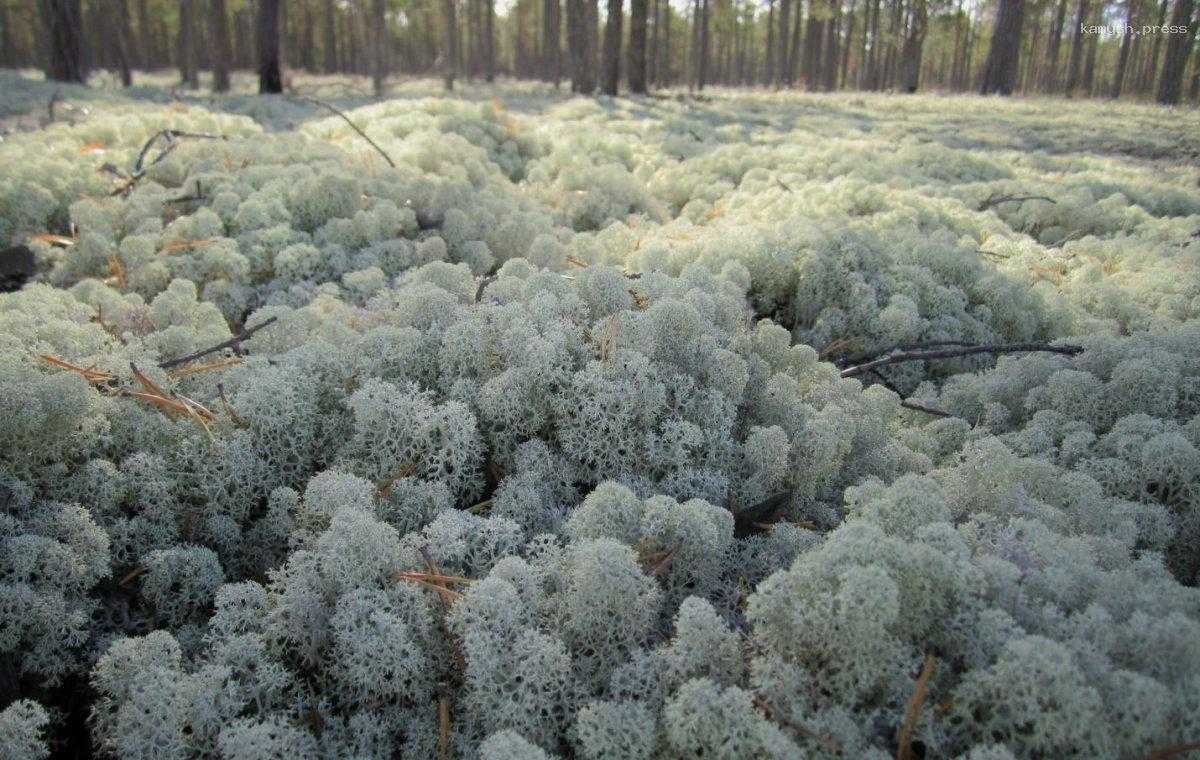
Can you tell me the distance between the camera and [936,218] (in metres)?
4.19

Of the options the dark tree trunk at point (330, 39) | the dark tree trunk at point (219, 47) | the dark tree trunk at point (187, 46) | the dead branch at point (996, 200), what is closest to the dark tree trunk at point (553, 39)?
the dark tree trunk at point (330, 39)

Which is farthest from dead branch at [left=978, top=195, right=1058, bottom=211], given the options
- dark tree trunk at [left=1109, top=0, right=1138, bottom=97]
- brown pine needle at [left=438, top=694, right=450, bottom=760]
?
dark tree trunk at [left=1109, top=0, right=1138, bottom=97]

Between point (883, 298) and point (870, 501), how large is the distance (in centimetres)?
172

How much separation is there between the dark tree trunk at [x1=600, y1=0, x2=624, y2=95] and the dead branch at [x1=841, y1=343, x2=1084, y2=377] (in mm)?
12769

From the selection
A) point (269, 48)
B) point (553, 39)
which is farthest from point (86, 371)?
point (553, 39)

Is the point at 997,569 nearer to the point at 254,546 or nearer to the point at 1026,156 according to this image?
the point at 254,546

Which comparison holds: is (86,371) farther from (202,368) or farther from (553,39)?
(553,39)

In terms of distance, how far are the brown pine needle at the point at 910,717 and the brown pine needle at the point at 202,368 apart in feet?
6.71

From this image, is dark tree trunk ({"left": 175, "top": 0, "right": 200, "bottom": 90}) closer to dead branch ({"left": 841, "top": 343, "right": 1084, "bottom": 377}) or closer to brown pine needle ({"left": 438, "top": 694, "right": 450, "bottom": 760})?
dead branch ({"left": 841, "top": 343, "right": 1084, "bottom": 377})

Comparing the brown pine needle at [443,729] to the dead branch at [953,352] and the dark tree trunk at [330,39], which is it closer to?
the dead branch at [953,352]

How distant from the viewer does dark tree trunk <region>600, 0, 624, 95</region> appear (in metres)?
13.9

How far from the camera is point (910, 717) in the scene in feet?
4.11

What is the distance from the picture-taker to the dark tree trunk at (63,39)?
11.9 m

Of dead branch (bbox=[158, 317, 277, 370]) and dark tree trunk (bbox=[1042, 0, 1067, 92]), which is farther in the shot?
dark tree trunk (bbox=[1042, 0, 1067, 92])
